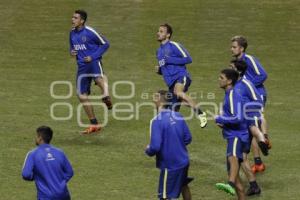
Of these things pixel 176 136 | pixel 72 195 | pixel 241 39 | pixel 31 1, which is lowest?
pixel 72 195

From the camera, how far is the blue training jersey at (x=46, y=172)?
42.3 feet

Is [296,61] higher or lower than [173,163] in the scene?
higher

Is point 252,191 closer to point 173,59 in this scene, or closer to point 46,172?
point 173,59

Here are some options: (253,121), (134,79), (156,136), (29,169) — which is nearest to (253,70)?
(253,121)

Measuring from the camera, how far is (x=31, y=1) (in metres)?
33.5

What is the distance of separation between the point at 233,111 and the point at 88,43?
610cm

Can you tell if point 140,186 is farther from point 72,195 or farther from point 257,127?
point 257,127

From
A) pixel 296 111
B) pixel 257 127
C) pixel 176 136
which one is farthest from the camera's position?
pixel 296 111

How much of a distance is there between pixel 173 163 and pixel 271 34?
676 inches

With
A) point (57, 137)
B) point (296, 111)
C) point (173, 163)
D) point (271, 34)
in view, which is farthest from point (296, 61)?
point (173, 163)

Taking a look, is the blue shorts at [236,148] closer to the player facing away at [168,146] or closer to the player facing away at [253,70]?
the player facing away at [168,146]

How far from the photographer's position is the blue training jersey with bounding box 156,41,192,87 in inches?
747

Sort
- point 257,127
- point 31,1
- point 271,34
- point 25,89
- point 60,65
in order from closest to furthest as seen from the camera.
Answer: point 257,127 < point 25,89 < point 60,65 < point 271,34 < point 31,1

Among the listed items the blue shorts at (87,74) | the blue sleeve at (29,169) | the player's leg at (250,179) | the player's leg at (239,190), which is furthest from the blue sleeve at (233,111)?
the blue shorts at (87,74)
